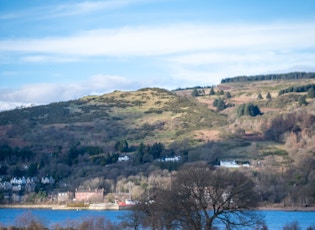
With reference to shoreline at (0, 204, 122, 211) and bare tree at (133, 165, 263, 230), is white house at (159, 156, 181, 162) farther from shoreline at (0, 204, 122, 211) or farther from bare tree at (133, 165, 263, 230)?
bare tree at (133, 165, 263, 230)

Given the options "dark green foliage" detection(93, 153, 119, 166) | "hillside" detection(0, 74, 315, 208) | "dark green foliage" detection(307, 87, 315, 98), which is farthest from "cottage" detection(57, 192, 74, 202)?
"dark green foliage" detection(307, 87, 315, 98)

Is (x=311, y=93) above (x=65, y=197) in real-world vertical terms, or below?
above

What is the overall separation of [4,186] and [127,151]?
23723 millimetres

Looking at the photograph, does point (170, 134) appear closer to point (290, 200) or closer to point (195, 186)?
point (290, 200)

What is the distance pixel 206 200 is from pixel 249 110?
121216 millimetres

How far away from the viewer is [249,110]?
170750mm

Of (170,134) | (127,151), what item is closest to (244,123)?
(170,134)

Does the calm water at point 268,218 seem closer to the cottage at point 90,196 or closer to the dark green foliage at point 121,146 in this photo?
the cottage at point 90,196

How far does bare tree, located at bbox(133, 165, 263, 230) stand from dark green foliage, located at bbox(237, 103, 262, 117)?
119009mm

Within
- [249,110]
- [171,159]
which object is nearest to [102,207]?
[171,159]

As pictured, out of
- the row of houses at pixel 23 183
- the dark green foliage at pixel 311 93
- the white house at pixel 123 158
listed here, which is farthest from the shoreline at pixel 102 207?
the dark green foliage at pixel 311 93

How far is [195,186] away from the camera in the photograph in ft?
167

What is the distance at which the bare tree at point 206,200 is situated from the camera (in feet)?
163

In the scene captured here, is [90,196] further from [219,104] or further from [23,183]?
[219,104]
